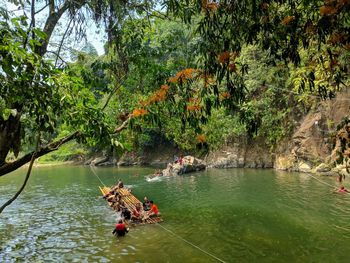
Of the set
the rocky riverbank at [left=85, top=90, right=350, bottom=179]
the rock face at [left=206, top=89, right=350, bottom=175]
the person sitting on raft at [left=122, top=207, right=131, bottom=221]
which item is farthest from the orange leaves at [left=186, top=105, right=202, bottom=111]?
the rock face at [left=206, top=89, right=350, bottom=175]

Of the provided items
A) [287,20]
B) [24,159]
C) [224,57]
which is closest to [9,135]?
[24,159]

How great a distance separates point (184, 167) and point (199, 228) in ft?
70.1

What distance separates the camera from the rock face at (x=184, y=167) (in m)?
34.9

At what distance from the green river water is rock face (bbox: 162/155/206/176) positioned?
9.89m

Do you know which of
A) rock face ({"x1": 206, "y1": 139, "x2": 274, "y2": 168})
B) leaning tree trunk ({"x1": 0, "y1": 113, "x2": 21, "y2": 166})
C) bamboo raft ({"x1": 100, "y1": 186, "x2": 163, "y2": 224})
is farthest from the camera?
rock face ({"x1": 206, "y1": 139, "x2": 274, "y2": 168})

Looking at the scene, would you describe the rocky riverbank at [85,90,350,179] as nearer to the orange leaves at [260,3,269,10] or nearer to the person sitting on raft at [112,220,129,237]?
the person sitting on raft at [112,220,129,237]

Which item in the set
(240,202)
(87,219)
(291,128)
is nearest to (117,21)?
(87,219)

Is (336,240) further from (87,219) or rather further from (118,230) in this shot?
(87,219)

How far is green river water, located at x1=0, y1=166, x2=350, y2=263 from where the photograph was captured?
11156 millimetres

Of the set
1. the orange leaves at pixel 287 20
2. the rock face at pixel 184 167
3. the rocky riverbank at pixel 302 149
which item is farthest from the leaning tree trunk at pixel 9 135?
the rock face at pixel 184 167

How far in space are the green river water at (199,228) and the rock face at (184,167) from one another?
389 inches

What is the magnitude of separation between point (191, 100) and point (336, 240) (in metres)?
A: 8.26

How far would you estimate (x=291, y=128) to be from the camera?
114 ft

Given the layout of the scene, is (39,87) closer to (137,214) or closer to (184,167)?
(137,214)
